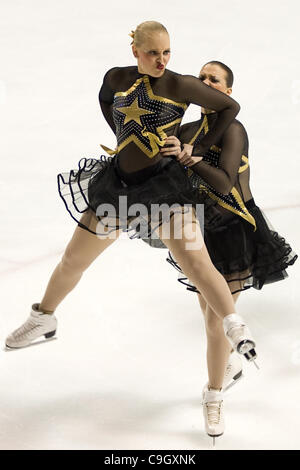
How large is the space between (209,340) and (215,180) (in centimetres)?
69

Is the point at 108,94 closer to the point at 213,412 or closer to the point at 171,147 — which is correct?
the point at 171,147

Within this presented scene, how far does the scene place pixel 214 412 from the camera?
3.44 metres

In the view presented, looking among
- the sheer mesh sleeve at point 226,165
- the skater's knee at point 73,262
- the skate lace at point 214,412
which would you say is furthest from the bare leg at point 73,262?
the skate lace at point 214,412

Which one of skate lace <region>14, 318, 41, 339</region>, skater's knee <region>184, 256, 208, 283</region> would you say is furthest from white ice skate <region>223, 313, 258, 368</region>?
skate lace <region>14, 318, 41, 339</region>

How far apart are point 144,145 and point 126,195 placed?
20cm

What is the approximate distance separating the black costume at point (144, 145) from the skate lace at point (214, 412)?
0.76m

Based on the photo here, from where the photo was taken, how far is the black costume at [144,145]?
3080mm

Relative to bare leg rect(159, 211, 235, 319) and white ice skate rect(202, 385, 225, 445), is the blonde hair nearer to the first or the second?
bare leg rect(159, 211, 235, 319)

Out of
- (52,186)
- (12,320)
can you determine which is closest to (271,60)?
(52,186)

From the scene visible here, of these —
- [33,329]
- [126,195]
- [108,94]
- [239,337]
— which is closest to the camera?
[239,337]

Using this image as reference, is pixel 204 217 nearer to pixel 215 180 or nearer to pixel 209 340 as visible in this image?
pixel 215 180

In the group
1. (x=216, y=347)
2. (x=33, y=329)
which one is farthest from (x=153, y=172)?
(x=33, y=329)

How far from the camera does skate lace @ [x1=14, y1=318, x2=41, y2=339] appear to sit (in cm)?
360

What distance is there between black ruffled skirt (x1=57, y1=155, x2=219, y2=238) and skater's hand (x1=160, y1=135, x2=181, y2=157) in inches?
2.1
